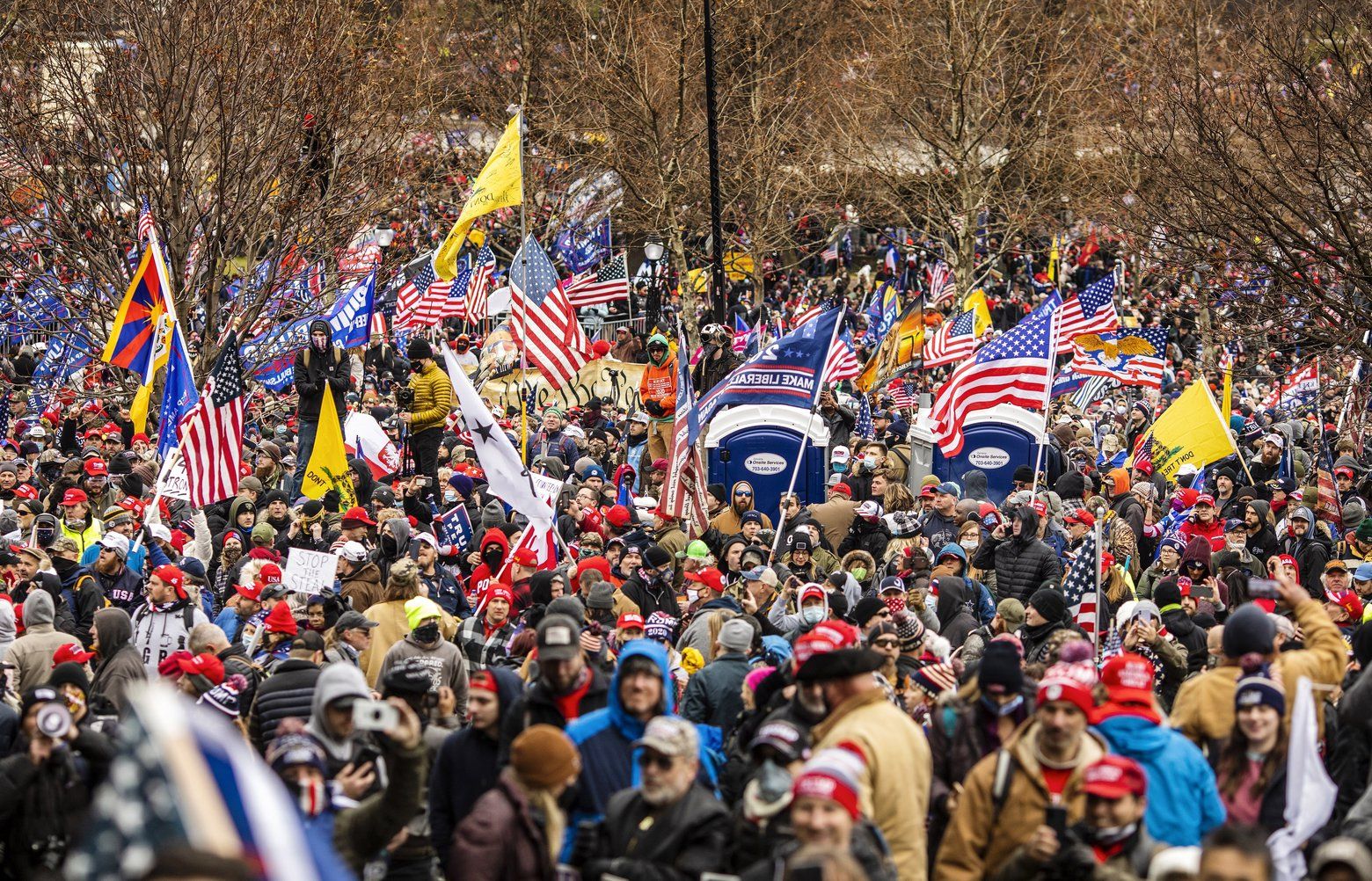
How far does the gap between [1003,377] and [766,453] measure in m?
2.33

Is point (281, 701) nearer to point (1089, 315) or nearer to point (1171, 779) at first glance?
point (1171, 779)

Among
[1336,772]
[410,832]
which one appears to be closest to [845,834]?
[410,832]

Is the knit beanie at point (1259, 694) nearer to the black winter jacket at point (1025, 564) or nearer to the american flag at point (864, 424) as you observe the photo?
the black winter jacket at point (1025, 564)

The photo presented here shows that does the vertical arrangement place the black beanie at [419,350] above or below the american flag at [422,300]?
below

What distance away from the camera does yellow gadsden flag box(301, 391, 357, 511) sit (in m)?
15.7

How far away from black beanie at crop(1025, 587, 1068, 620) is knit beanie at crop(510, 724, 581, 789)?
16.3ft

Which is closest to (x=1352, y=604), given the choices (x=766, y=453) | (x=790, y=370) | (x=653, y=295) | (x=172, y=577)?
(x=790, y=370)

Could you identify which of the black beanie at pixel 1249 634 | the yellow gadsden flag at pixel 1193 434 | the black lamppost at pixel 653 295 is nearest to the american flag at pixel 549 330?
the yellow gadsden flag at pixel 1193 434

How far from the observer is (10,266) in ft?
71.9

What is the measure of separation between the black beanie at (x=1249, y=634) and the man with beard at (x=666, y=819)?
2559mm

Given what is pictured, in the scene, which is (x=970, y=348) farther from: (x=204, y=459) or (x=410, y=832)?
(x=410, y=832)

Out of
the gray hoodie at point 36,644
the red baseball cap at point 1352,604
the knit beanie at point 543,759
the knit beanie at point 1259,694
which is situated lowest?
the knit beanie at point 543,759

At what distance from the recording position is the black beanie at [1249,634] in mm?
7738

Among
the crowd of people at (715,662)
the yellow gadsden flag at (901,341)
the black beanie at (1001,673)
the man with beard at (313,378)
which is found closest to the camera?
the crowd of people at (715,662)
